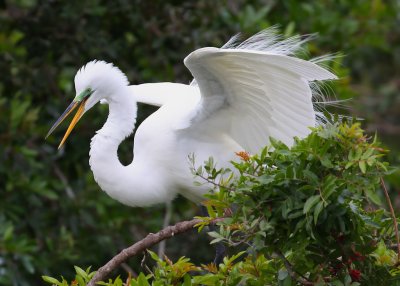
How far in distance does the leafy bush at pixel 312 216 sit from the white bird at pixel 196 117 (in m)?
0.83

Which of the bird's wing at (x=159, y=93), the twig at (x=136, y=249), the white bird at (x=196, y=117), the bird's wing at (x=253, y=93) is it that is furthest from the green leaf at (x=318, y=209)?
the bird's wing at (x=159, y=93)

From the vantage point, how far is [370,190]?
6.68ft

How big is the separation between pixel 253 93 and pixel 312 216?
1.15m

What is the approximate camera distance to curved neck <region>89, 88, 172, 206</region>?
336cm

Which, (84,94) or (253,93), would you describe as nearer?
(253,93)

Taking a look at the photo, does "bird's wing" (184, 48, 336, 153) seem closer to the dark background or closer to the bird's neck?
the bird's neck

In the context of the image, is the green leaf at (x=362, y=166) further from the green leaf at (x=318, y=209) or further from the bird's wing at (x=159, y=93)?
the bird's wing at (x=159, y=93)

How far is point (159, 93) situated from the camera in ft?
12.3

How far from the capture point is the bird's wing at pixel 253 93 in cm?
289

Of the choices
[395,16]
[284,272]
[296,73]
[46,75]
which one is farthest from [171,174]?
[395,16]

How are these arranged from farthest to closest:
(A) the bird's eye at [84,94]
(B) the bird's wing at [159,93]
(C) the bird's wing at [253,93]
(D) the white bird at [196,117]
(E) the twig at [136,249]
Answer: (B) the bird's wing at [159,93] → (A) the bird's eye at [84,94] → (D) the white bird at [196,117] → (C) the bird's wing at [253,93] → (E) the twig at [136,249]

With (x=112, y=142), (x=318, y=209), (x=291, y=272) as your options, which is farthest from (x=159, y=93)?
(x=318, y=209)

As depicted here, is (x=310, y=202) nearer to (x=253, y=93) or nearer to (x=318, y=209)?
(x=318, y=209)

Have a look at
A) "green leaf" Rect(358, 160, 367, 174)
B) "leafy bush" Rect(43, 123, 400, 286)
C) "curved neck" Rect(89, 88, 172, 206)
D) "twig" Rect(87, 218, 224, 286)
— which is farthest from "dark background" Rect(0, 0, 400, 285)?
"green leaf" Rect(358, 160, 367, 174)
